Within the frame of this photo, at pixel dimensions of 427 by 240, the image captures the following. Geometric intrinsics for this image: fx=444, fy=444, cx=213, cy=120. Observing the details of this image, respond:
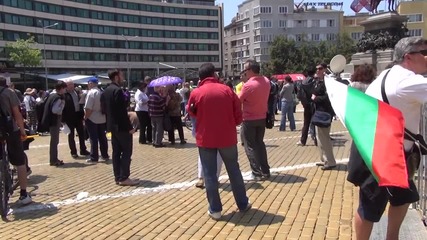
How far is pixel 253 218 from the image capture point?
5.43m

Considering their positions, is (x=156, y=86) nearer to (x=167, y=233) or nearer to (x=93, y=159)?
(x=93, y=159)

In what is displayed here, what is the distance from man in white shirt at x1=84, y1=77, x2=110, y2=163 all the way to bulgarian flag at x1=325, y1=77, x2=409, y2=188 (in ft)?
24.3

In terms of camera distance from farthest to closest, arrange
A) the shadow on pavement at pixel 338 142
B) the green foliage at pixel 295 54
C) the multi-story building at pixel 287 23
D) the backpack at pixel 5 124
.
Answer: the multi-story building at pixel 287 23 → the green foliage at pixel 295 54 → the shadow on pavement at pixel 338 142 → the backpack at pixel 5 124

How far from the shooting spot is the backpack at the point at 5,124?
614 cm

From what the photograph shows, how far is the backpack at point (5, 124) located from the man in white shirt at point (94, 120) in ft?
11.6

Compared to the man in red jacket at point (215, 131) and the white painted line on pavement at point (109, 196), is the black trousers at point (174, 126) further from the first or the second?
the man in red jacket at point (215, 131)

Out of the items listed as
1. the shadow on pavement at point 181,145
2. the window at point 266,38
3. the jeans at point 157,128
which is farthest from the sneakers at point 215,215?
the window at point 266,38

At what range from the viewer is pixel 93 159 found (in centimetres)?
1012

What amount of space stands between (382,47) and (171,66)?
85.7 metres

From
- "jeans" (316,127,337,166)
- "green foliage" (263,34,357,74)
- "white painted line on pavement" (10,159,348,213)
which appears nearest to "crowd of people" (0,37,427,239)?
"jeans" (316,127,337,166)

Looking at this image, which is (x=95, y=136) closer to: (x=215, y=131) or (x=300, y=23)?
(x=215, y=131)

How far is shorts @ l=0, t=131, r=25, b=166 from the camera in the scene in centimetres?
634

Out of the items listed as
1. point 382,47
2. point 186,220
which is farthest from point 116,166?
point 382,47

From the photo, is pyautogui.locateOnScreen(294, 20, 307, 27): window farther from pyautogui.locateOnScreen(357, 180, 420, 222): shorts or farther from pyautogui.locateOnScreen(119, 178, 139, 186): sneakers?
pyautogui.locateOnScreen(357, 180, 420, 222): shorts
